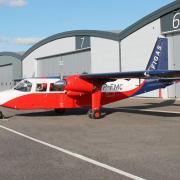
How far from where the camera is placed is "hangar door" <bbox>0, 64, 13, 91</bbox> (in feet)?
215

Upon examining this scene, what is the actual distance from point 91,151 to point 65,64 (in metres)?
40.1

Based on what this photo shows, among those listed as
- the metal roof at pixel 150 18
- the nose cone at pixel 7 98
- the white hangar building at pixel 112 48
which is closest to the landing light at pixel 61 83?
the nose cone at pixel 7 98

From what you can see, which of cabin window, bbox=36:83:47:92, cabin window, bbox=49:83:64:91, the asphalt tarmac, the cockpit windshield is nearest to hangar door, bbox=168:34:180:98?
cabin window, bbox=49:83:64:91

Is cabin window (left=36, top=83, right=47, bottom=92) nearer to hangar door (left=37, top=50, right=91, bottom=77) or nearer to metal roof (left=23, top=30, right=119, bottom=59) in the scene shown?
metal roof (left=23, top=30, right=119, bottom=59)

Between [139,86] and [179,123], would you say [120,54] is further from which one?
[179,123]

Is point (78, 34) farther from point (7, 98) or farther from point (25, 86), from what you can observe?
point (7, 98)

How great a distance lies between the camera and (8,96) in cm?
1888

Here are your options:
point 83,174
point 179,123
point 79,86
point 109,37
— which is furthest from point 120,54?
point 83,174

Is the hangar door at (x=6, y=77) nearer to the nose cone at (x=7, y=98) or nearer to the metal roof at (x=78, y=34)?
the metal roof at (x=78, y=34)

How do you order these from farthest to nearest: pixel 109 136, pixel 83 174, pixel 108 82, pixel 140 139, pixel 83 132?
pixel 108 82 → pixel 83 132 → pixel 109 136 → pixel 140 139 → pixel 83 174

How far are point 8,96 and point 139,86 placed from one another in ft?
25.8

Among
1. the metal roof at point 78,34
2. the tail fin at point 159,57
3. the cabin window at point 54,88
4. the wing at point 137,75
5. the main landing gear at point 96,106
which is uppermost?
the metal roof at point 78,34

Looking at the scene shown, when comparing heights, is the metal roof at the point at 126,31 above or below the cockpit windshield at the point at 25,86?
above

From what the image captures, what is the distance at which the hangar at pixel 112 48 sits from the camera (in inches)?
1309
